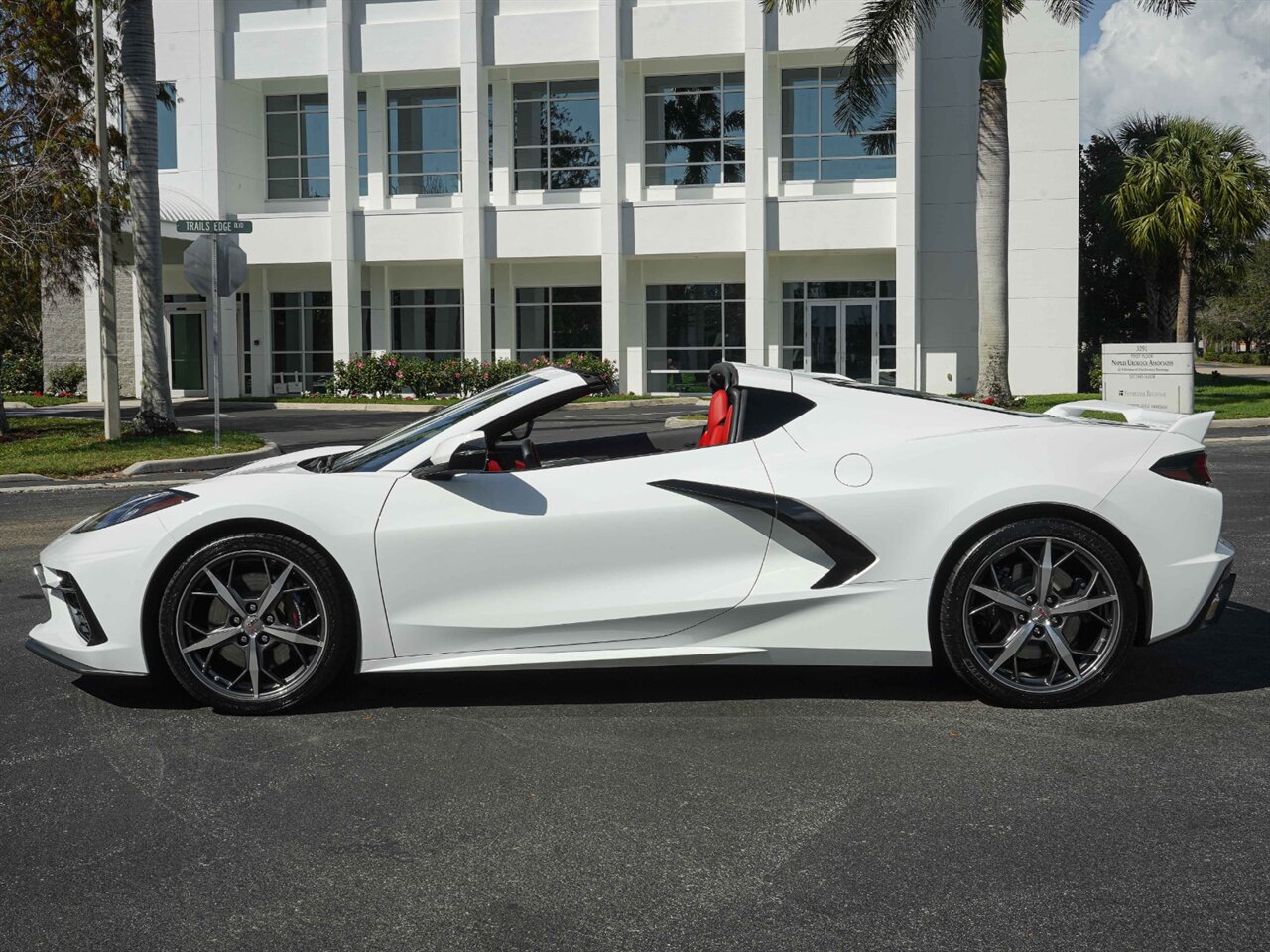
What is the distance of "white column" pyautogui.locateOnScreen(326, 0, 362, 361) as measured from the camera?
34.8m

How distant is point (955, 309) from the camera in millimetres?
33969

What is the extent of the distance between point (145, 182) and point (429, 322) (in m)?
17.6

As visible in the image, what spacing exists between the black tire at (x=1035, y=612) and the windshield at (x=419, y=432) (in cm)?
192

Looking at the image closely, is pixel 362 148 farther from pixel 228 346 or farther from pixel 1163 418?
pixel 1163 418

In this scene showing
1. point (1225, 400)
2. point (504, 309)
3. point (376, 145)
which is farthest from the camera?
point (504, 309)

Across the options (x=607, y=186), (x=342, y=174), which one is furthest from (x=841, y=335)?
(x=342, y=174)

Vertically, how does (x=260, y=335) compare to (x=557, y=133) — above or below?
below

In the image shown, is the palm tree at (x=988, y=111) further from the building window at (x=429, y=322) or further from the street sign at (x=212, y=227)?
the building window at (x=429, y=322)

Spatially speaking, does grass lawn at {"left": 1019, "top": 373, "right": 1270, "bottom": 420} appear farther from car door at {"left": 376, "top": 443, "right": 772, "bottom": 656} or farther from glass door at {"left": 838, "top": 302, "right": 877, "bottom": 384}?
car door at {"left": 376, "top": 443, "right": 772, "bottom": 656}

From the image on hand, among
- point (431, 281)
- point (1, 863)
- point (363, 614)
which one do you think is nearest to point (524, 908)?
point (1, 863)

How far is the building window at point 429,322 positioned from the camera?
122 ft

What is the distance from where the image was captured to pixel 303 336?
3800 cm

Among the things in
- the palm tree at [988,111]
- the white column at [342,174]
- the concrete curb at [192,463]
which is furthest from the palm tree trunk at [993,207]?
the white column at [342,174]

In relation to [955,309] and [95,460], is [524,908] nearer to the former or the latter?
[95,460]
